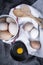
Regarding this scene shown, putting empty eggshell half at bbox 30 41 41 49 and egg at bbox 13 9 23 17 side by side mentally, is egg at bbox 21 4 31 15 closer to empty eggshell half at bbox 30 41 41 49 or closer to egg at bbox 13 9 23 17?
egg at bbox 13 9 23 17

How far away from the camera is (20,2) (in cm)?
89

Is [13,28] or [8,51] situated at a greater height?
[13,28]

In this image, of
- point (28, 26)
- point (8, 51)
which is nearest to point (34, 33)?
point (28, 26)

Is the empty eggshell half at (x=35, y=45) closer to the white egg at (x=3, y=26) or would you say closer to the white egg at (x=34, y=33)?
the white egg at (x=34, y=33)

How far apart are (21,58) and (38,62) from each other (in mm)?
77

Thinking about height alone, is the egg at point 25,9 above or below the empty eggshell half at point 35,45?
above

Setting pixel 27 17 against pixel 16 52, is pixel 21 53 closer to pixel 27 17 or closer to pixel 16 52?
pixel 16 52

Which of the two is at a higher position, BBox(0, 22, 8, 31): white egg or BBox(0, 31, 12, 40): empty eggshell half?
BBox(0, 22, 8, 31): white egg

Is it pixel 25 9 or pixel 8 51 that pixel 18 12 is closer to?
pixel 25 9

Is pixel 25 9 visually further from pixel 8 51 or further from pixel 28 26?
pixel 8 51

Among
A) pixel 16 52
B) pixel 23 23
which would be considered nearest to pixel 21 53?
pixel 16 52

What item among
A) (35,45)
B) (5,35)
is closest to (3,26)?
(5,35)

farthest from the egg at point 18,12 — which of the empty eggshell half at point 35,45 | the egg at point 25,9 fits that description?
the empty eggshell half at point 35,45

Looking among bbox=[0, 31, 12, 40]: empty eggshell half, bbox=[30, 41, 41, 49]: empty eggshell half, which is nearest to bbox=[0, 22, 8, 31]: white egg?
bbox=[0, 31, 12, 40]: empty eggshell half
